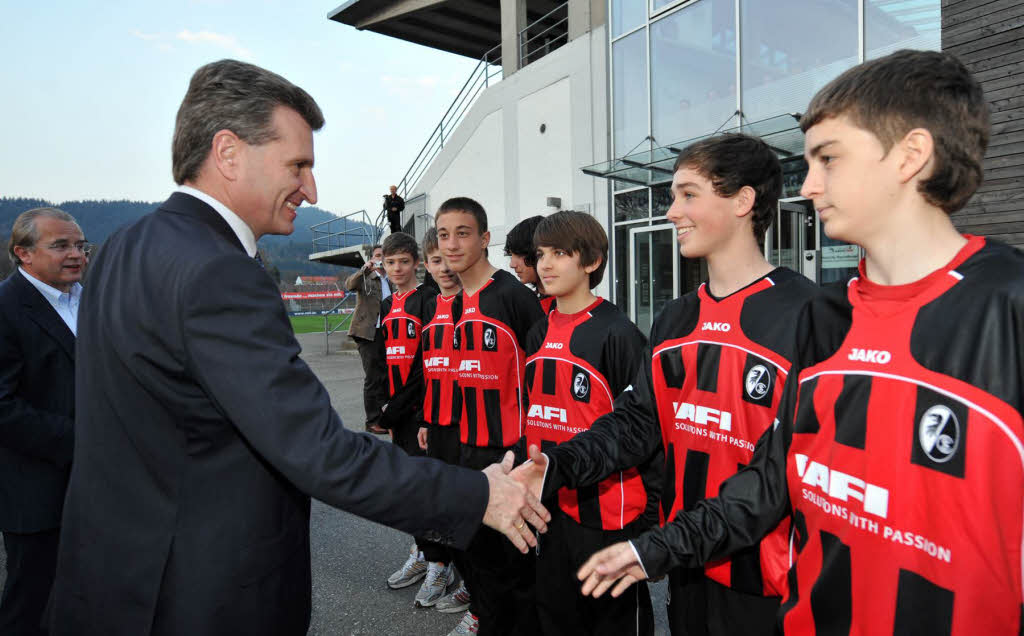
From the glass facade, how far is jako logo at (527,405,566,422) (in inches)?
264

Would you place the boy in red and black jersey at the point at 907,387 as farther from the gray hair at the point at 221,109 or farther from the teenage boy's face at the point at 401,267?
the teenage boy's face at the point at 401,267

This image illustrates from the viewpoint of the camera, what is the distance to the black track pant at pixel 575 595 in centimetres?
244

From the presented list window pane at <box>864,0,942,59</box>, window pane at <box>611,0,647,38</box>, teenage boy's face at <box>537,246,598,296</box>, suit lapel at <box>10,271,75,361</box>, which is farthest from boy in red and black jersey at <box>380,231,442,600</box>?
window pane at <box>611,0,647,38</box>

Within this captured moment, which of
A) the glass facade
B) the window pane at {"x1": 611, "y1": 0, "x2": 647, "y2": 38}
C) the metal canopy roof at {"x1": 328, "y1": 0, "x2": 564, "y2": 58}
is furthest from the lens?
the metal canopy roof at {"x1": 328, "y1": 0, "x2": 564, "y2": 58}

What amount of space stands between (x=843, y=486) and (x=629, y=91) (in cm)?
1183

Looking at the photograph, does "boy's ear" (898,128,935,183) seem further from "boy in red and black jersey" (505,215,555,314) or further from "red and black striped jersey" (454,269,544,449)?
"boy in red and black jersey" (505,215,555,314)

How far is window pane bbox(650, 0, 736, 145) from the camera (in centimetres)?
970

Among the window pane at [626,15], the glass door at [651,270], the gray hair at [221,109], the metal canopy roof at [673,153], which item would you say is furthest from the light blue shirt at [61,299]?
the window pane at [626,15]

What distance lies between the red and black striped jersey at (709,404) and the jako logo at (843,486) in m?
0.36

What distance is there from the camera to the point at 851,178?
4.23ft

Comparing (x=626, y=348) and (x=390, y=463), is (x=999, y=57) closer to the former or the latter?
(x=626, y=348)

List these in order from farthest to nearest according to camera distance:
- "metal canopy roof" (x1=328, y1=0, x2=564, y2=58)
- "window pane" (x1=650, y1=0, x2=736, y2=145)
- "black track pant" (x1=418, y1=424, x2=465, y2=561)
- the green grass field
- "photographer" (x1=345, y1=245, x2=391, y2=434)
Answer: the green grass field, "metal canopy roof" (x1=328, y1=0, x2=564, y2=58), "window pane" (x1=650, y1=0, x2=736, y2=145), "photographer" (x1=345, y1=245, x2=391, y2=434), "black track pant" (x1=418, y1=424, x2=465, y2=561)

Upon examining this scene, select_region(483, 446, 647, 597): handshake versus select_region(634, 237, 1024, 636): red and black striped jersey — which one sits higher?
select_region(634, 237, 1024, 636): red and black striped jersey

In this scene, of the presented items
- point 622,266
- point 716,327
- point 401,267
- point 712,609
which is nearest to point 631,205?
point 622,266
